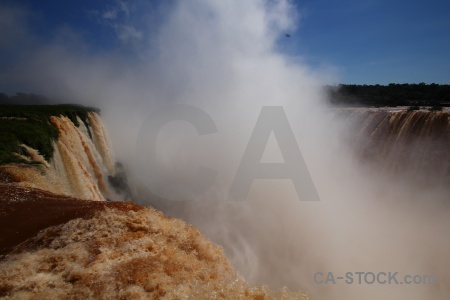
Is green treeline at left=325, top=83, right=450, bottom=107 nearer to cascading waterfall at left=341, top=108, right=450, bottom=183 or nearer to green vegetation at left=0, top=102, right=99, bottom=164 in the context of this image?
cascading waterfall at left=341, top=108, right=450, bottom=183

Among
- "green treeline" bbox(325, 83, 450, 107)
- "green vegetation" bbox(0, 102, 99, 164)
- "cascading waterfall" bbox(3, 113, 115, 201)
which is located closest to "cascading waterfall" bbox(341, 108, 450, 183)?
"green treeline" bbox(325, 83, 450, 107)

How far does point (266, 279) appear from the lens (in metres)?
10.9

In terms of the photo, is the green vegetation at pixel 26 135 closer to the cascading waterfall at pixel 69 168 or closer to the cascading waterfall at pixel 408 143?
the cascading waterfall at pixel 69 168

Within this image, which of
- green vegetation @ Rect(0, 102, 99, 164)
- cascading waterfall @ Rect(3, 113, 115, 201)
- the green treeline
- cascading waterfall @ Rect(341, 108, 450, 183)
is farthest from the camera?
the green treeline

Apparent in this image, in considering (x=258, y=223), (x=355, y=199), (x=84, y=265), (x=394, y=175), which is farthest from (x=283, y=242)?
(x=84, y=265)

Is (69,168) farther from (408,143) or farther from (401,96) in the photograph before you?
(401,96)

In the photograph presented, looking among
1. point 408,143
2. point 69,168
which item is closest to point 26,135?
point 69,168

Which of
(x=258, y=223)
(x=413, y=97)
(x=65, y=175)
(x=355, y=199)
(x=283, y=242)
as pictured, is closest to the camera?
(x=65, y=175)

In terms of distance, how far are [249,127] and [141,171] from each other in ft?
31.0

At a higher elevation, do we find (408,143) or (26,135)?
(408,143)

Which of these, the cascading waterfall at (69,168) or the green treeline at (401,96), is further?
the green treeline at (401,96)

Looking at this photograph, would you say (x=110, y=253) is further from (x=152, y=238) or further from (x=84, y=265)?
(x=152, y=238)

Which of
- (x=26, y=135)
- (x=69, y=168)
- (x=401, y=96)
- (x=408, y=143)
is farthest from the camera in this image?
(x=401, y=96)

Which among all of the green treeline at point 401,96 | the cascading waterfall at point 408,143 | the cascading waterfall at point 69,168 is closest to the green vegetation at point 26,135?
the cascading waterfall at point 69,168
